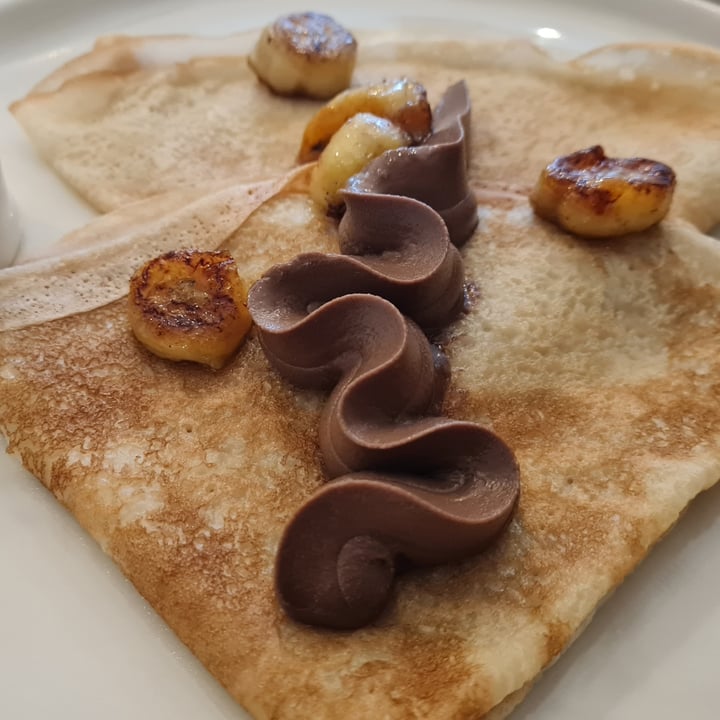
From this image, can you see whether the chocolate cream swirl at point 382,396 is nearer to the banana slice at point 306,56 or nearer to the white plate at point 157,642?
the white plate at point 157,642

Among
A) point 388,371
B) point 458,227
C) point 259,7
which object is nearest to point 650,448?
point 388,371

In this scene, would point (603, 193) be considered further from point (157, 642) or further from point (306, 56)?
point (157, 642)

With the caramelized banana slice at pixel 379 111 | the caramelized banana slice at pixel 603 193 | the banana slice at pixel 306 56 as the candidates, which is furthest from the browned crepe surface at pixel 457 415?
the banana slice at pixel 306 56

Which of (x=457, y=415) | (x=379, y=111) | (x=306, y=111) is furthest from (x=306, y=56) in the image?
(x=457, y=415)

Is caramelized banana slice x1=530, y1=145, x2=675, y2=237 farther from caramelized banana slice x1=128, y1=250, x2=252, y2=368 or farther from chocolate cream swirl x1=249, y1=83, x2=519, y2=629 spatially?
caramelized banana slice x1=128, y1=250, x2=252, y2=368

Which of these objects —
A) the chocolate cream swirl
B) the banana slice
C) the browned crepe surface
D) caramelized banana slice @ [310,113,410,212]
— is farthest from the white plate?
the banana slice

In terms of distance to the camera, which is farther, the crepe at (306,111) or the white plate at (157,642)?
the crepe at (306,111)

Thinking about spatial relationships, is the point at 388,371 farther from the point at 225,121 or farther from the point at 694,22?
the point at 694,22
